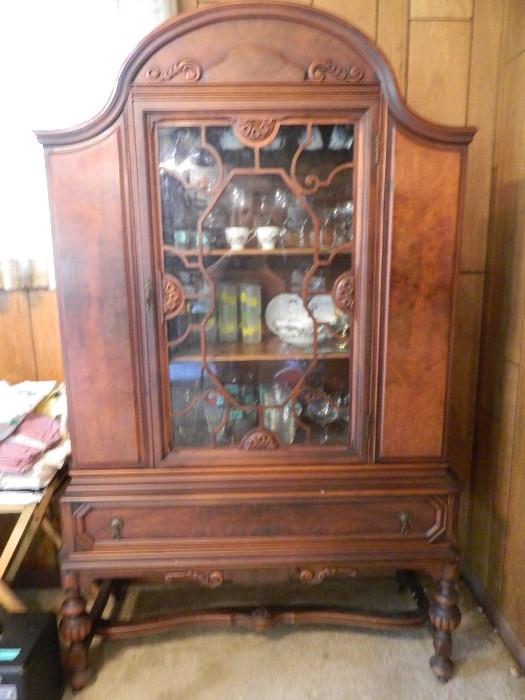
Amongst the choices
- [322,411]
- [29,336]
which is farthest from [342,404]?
[29,336]

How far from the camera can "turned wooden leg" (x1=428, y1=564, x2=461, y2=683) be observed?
1369 millimetres

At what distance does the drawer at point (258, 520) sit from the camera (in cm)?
132

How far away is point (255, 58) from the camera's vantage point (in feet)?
3.77

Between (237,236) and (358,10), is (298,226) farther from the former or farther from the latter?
(358,10)

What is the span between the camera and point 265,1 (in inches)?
44.1

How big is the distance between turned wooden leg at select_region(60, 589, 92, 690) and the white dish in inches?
34.4

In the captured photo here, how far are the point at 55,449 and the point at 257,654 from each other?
85 cm

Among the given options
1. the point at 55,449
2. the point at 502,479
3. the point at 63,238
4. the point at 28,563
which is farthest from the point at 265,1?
the point at 28,563

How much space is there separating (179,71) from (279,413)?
2.78 ft

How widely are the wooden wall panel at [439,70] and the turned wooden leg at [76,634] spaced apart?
5.63 ft

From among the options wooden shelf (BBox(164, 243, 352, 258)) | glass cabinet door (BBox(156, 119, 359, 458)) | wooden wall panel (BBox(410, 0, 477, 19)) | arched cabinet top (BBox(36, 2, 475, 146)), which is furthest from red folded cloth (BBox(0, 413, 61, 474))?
wooden wall panel (BBox(410, 0, 477, 19))

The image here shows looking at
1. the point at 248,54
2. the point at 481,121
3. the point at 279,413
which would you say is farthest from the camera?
the point at 481,121

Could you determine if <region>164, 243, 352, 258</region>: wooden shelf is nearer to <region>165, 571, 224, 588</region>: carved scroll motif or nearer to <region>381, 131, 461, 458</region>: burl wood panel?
<region>381, 131, 461, 458</region>: burl wood panel

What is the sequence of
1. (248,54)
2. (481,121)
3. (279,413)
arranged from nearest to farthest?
(248,54) < (279,413) < (481,121)
